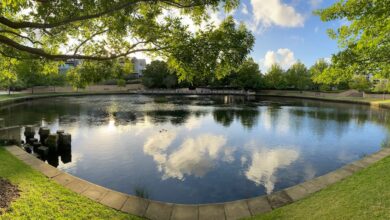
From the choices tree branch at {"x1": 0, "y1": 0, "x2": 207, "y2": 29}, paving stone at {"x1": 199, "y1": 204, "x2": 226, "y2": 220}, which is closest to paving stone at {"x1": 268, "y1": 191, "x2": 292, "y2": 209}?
paving stone at {"x1": 199, "y1": 204, "x2": 226, "y2": 220}

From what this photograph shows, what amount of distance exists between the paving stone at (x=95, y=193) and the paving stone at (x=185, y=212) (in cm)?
201

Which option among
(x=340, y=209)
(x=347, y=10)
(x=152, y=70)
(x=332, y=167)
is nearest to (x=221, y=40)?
(x=347, y=10)

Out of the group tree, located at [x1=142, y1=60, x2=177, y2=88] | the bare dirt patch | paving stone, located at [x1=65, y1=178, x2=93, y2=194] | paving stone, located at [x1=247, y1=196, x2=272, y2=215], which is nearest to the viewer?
the bare dirt patch

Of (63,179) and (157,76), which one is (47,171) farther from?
(157,76)

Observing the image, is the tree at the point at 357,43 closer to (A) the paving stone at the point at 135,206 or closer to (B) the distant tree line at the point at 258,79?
(A) the paving stone at the point at 135,206

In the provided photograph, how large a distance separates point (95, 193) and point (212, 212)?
320 cm

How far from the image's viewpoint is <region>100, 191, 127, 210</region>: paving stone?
5908 millimetres

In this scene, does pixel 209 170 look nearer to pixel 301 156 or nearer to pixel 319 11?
pixel 301 156

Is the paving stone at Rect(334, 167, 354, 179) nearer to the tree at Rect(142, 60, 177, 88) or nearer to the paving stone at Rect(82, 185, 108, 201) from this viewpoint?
the paving stone at Rect(82, 185, 108, 201)

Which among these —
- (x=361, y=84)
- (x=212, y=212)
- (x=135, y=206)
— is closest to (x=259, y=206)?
(x=212, y=212)

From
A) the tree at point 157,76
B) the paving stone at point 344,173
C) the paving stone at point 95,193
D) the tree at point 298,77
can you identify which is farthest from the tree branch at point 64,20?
the tree at point 157,76

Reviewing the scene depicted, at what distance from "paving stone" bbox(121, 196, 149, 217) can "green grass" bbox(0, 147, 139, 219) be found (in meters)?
0.24

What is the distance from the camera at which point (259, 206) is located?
241 inches

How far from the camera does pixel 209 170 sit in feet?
34.5
